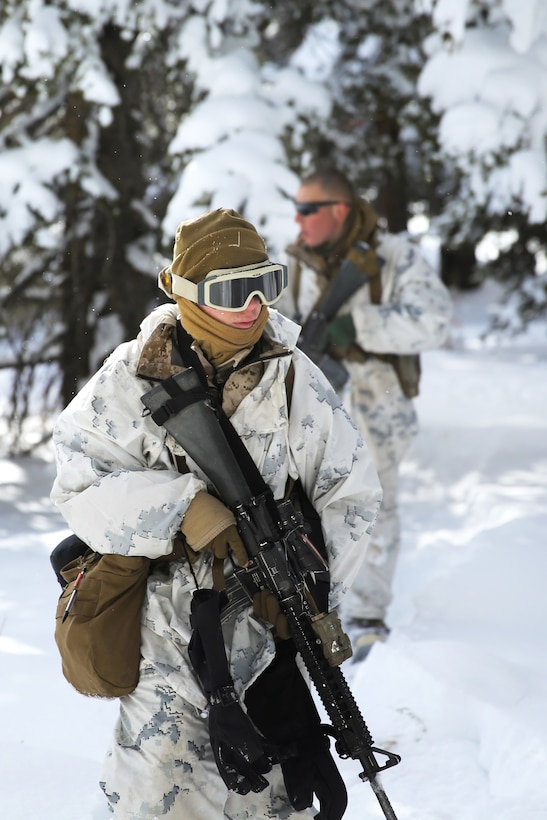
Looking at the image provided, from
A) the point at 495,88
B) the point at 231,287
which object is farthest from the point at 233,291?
the point at 495,88

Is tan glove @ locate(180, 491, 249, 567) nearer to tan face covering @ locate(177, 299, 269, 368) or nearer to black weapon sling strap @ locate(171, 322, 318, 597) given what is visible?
black weapon sling strap @ locate(171, 322, 318, 597)

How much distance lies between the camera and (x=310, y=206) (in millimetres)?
4500

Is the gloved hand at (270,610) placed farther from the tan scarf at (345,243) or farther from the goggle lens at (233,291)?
the tan scarf at (345,243)

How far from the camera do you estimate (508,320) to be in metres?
11.8

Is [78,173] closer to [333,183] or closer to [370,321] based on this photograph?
[333,183]

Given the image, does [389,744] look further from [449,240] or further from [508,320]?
[508,320]

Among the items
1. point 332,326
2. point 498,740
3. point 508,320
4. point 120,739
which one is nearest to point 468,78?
point 332,326

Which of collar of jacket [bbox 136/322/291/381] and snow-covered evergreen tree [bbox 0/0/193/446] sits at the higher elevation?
snow-covered evergreen tree [bbox 0/0/193/446]

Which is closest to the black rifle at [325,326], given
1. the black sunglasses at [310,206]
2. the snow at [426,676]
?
the black sunglasses at [310,206]

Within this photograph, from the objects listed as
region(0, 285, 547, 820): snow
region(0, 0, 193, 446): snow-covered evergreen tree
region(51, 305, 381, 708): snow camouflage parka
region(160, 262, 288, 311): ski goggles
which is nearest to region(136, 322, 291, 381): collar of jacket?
region(51, 305, 381, 708): snow camouflage parka

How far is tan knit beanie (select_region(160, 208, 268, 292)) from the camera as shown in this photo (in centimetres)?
229

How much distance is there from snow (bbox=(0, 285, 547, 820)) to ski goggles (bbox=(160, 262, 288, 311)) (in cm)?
163

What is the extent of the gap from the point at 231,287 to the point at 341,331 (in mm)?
2273

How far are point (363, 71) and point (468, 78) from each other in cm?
270
